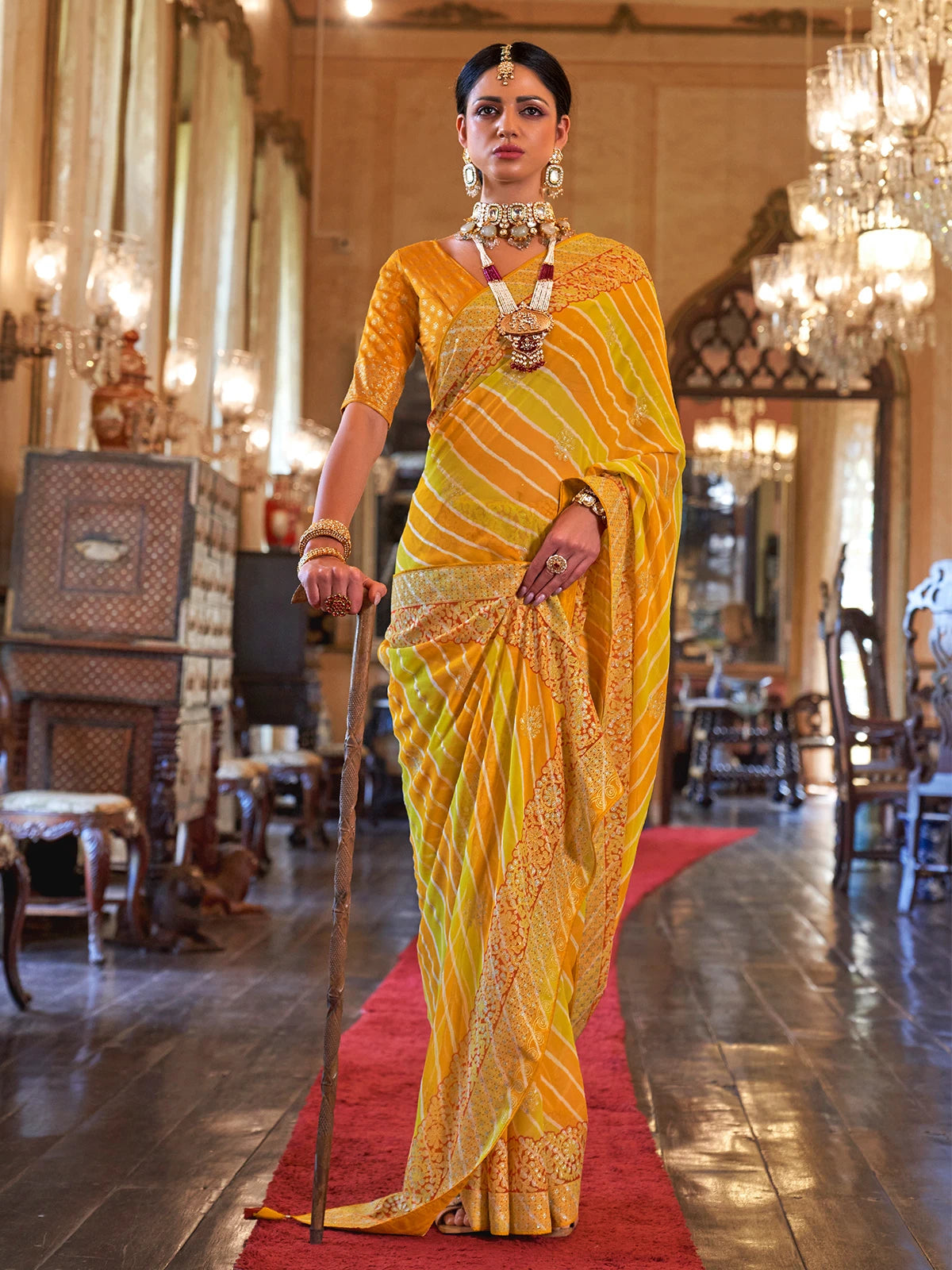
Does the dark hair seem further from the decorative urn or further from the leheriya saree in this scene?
the decorative urn

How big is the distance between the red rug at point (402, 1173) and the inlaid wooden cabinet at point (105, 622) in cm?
135

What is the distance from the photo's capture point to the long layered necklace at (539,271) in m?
2.05

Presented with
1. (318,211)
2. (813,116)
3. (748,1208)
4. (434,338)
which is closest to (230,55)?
(318,211)

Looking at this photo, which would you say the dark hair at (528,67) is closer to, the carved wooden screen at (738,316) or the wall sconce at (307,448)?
the wall sconce at (307,448)

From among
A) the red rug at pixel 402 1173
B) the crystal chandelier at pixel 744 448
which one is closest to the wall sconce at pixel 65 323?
the red rug at pixel 402 1173

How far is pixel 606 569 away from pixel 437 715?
1.05 feet

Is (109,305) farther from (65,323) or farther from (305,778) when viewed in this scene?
(305,778)

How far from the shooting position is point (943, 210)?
6273 millimetres

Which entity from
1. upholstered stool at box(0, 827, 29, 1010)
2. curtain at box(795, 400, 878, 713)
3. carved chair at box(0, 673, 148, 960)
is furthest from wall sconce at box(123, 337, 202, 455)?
curtain at box(795, 400, 878, 713)

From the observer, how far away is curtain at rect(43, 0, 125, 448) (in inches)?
211

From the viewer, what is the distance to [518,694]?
2.02 metres

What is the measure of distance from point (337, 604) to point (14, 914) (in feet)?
6.08

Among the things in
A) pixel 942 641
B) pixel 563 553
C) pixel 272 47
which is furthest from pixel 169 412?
pixel 272 47

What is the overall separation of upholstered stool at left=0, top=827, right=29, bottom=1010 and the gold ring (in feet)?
5.53
